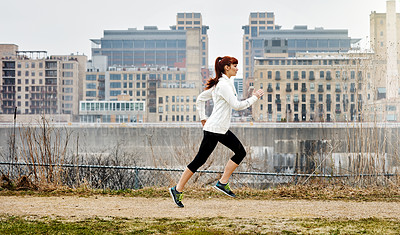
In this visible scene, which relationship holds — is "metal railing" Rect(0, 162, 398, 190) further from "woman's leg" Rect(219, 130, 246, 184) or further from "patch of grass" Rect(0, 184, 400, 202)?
"woman's leg" Rect(219, 130, 246, 184)

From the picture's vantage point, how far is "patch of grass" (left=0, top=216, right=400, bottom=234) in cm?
→ 446

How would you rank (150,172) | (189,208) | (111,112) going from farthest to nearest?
(111,112) < (150,172) < (189,208)

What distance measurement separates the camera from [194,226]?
15.4 ft

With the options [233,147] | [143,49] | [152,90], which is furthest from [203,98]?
[143,49]

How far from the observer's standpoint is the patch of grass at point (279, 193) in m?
6.85

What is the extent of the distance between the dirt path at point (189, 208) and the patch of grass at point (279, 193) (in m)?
0.31

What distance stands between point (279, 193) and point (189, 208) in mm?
1798

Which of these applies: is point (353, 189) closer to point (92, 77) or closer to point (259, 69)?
point (259, 69)

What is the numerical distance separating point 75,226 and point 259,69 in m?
85.1

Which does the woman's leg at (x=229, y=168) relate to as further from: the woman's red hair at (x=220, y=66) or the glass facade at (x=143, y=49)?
the glass facade at (x=143, y=49)

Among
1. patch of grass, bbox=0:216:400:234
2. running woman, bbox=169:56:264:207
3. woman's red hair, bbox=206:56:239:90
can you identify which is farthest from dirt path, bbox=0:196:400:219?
woman's red hair, bbox=206:56:239:90

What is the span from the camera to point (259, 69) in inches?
3477

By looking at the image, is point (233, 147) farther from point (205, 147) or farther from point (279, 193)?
point (279, 193)

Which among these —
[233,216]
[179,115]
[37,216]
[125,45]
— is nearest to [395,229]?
[233,216]
